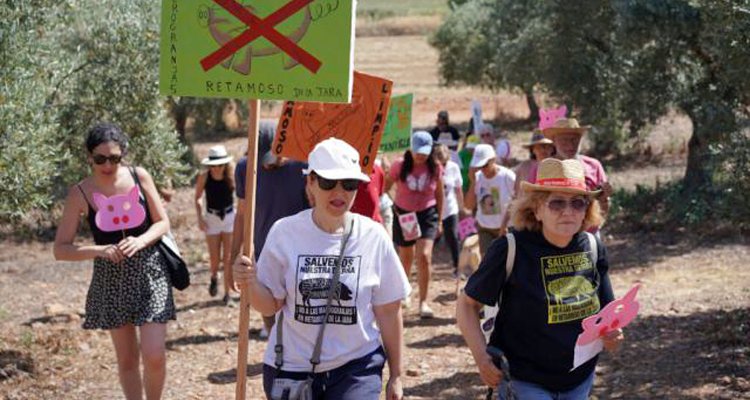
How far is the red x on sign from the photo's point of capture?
5129 millimetres

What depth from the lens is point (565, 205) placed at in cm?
466

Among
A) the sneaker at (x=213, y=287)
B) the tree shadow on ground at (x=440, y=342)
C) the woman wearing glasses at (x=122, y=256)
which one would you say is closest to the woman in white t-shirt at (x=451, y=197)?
the tree shadow on ground at (x=440, y=342)

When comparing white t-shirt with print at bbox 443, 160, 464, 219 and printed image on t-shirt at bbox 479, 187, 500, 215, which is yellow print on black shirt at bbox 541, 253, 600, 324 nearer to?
printed image on t-shirt at bbox 479, 187, 500, 215

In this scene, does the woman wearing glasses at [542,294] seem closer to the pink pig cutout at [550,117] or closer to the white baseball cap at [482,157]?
the pink pig cutout at [550,117]

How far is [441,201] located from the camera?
36.2 ft

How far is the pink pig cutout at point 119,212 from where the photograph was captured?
6379mm

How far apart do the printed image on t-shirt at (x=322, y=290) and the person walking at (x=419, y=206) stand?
6.13m

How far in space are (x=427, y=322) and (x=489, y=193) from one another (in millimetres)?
1427

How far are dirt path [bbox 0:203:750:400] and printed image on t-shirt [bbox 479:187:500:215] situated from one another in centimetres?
117

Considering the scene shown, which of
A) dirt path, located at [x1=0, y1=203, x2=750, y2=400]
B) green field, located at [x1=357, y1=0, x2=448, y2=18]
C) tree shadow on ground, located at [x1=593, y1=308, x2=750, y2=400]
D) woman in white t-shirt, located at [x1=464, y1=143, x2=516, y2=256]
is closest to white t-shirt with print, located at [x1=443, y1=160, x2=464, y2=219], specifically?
dirt path, located at [x1=0, y1=203, x2=750, y2=400]

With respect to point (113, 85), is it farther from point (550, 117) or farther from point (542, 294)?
point (542, 294)

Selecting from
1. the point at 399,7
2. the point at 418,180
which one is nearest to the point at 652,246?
the point at 418,180

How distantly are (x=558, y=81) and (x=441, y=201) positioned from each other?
806 centimetres

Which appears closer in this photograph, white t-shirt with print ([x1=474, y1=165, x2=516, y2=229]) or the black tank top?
white t-shirt with print ([x1=474, y1=165, x2=516, y2=229])
